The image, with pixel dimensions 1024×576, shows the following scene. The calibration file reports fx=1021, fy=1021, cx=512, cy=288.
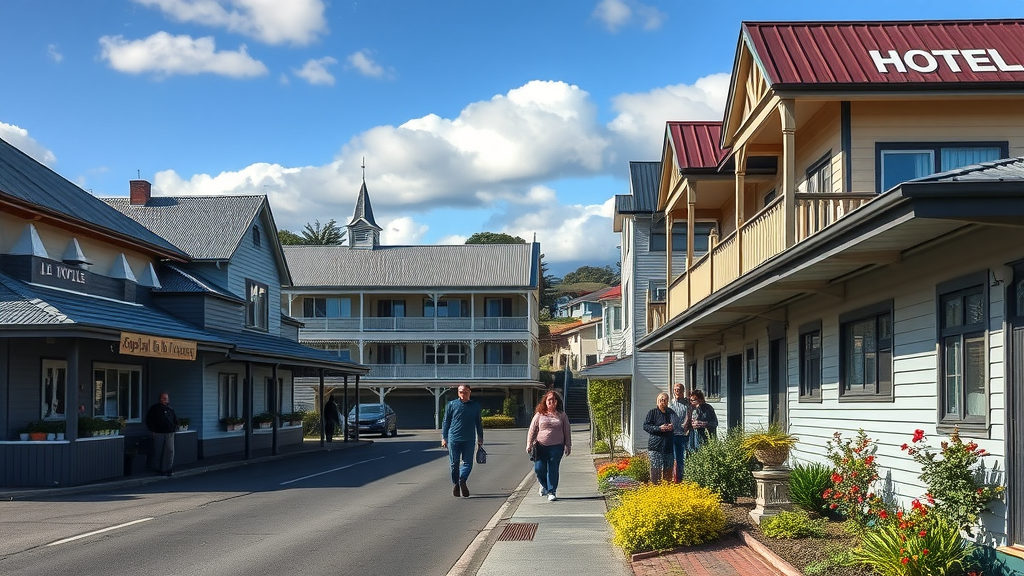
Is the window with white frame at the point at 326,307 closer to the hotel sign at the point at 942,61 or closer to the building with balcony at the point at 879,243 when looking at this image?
the building with balcony at the point at 879,243

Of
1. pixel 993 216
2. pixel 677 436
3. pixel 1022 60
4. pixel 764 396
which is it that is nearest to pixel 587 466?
pixel 764 396

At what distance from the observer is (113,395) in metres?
25.0

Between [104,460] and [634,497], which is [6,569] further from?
[104,460]

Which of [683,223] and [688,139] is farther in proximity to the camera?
[683,223]

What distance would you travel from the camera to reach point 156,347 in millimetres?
21344

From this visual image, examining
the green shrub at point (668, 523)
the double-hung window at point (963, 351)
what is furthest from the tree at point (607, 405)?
the double-hung window at point (963, 351)

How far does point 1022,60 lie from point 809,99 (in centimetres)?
316

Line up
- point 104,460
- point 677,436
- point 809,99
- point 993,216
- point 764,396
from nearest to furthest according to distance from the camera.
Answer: point 993,216
point 809,99
point 677,436
point 764,396
point 104,460

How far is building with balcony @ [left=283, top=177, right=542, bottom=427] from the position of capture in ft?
185

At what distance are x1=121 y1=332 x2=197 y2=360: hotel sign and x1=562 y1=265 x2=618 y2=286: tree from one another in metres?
151

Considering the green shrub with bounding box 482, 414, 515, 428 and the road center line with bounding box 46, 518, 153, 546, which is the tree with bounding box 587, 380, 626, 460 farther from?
the green shrub with bounding box 482, 414, 515, 428

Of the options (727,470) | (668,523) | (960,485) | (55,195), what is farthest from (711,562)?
(55,195)

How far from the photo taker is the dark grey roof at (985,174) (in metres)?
7.29

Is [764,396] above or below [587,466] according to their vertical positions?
above
